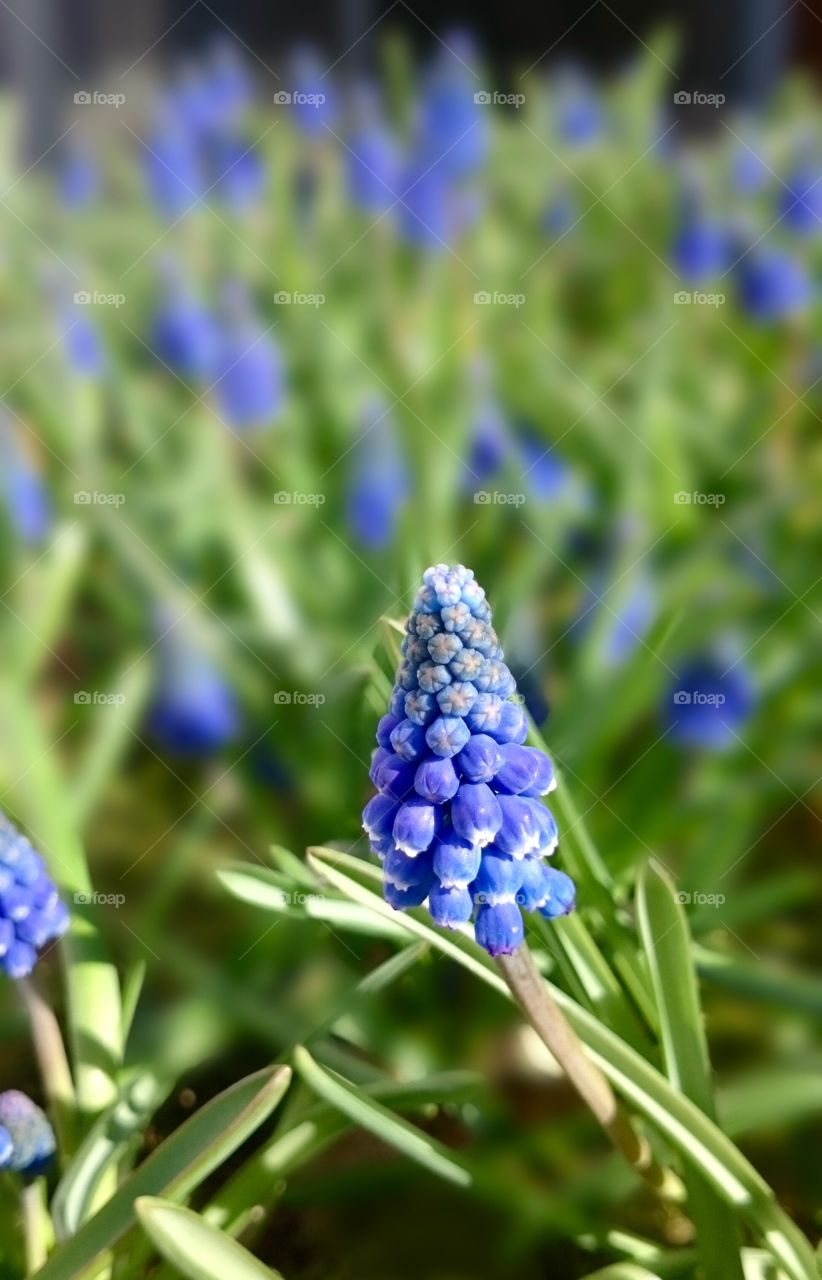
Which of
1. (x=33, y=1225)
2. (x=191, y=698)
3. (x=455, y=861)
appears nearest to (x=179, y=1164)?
(x=33, y=1225)

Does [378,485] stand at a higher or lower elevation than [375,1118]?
higher

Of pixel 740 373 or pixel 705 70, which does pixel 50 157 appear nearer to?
pixel 705 70

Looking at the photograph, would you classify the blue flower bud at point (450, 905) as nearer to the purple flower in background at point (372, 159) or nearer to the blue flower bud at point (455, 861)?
the blue flower bud at point (455, 861)

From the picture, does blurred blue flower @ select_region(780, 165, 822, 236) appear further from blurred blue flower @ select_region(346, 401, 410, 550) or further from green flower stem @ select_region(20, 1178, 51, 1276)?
green flower stem @ select_region(20, 1178, 51, 1276)

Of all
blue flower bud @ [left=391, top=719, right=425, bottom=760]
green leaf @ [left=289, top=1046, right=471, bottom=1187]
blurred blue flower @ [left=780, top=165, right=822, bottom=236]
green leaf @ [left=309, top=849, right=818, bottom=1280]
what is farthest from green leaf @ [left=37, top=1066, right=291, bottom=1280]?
blurred blue flower @ [left=780, top=165, right=822, bottom=236]

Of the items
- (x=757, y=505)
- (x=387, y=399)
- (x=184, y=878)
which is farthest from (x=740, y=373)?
(x=184, y=878)

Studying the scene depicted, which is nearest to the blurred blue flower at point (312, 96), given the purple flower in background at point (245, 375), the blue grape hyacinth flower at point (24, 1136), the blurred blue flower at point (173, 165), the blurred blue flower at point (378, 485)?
the blurred blue flower at point (173, 165)

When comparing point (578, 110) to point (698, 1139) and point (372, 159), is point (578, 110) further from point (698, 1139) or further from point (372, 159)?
point (698, 1139)

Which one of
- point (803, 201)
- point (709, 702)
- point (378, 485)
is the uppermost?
point (803, 201)
